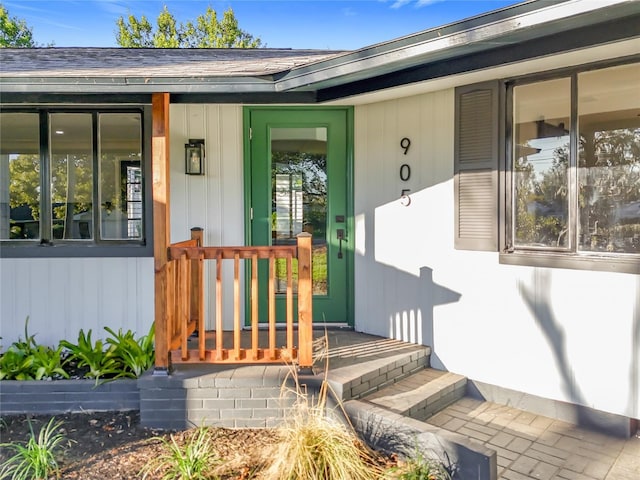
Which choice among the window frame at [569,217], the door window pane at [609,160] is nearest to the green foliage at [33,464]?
the window frame at [569,217]

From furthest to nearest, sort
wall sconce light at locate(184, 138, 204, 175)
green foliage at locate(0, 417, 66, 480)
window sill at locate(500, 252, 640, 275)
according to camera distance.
Answer: 1. wall sconce light at locate(184, 138, 204, 175)
2. window sill at locate(500, 252, 640, 275)
3. green foliage at locate(0, 417, 66, 480)

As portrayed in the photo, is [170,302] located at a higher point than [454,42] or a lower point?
lower

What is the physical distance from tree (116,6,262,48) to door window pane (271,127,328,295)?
16.6 metres

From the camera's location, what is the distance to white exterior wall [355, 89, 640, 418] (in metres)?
2.81

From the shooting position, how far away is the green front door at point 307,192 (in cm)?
413

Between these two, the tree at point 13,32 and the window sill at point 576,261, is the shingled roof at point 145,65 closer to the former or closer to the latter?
the window sill at point 576,261

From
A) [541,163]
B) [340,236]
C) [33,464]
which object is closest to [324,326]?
[340,236]

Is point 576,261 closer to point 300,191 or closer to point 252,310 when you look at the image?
point 252,310

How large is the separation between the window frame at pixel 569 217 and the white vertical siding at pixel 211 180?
2281 mm

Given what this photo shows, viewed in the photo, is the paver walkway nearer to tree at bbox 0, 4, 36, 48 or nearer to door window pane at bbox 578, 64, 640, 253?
door window pane at bbox 578, 64, 640, 253

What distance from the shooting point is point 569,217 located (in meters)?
2.97

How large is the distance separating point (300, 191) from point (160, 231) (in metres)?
1.57

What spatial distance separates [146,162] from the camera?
3910mm

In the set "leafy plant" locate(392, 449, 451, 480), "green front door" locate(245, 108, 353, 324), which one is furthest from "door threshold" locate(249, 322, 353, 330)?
"leafy plant" locate(392, 449, 451, 480)
